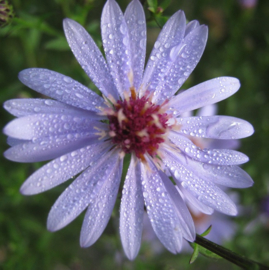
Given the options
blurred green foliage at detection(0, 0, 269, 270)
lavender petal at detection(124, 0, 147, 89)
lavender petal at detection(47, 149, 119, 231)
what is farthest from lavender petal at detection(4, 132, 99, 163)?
blurred green foliage at detection(0, 0, 269, 270)

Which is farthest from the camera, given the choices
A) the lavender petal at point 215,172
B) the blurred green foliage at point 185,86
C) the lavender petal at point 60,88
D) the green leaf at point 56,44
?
the blurred green foliage at point 185,86

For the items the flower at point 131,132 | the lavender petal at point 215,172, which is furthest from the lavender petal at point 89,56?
the lavender petal at point 215,172

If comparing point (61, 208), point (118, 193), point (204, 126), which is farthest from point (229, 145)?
point (61, 208)

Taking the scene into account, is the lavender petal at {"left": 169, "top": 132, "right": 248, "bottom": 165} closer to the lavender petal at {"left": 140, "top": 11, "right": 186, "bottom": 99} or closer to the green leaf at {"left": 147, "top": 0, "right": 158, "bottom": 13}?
the lavender petal at {"left": 140, "top": 11, "right": 186, "bottom": 99}

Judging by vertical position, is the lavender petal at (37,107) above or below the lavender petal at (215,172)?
above

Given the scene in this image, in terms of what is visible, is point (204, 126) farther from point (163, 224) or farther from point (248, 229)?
point (248, 229)

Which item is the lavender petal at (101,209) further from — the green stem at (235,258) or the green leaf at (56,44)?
the green leaf at (56,44)
